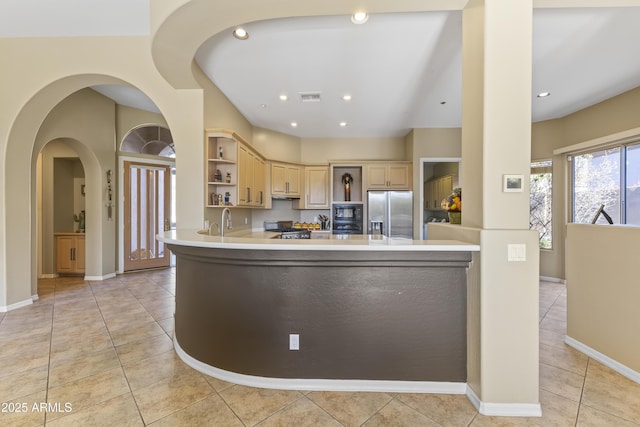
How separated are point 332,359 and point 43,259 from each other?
574cm

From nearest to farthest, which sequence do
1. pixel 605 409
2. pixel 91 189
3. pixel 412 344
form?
1. pixel 605 409
2. pixel 412 344
3. pixel 91 189

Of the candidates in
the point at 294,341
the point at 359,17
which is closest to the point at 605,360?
the point at 294,341

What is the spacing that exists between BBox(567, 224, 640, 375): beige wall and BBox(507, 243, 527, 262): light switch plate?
1.20 metres

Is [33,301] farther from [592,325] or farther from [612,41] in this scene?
[612,41]

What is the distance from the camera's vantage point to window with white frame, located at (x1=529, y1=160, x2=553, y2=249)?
493 cm

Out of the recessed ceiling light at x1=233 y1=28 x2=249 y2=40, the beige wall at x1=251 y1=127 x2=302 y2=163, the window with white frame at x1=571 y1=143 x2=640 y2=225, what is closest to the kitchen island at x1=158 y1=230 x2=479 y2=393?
the recessed ceiling light at x1=233 y1=28 x2=249 y2=40

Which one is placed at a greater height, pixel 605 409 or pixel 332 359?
pixel 332 359

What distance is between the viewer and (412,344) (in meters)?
1.81

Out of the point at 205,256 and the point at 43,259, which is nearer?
the point at 205,256

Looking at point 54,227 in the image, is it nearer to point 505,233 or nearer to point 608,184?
point 505,233

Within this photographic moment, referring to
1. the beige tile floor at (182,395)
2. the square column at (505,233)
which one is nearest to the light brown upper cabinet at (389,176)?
the beige tile floor at (182,395)

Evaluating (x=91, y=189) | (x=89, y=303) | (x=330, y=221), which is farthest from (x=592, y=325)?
(x=91, y=189)

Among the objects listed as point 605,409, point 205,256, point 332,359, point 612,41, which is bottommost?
point 605,409

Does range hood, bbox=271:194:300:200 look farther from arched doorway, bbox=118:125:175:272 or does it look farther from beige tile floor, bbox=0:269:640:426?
beige tile floor, bbox=0:269:640:426
